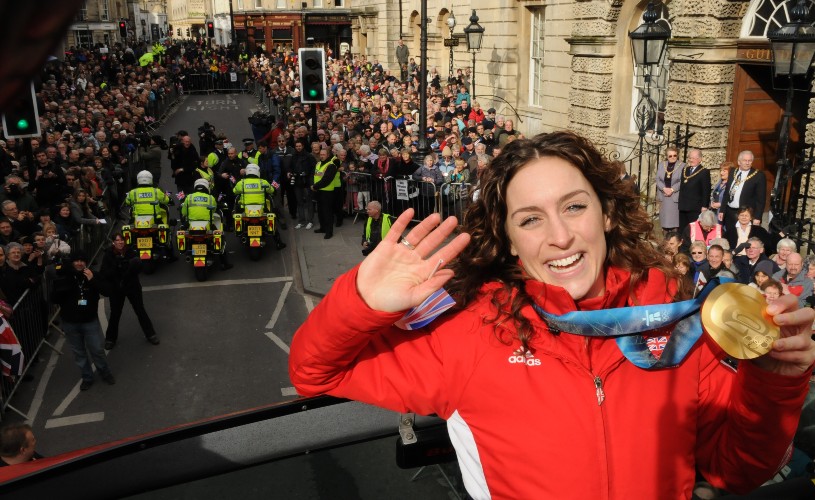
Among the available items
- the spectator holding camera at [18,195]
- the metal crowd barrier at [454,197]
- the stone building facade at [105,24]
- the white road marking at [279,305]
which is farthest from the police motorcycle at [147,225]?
the stone building facade at [105,24]

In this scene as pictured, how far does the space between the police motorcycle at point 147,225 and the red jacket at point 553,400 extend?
449 inches

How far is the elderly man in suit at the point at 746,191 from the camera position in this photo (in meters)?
10.0

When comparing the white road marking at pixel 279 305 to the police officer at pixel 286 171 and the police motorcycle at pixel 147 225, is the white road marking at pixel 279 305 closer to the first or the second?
the police motorcycle at pixel 147 225

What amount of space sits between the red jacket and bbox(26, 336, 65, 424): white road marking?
Answer: 720 cm

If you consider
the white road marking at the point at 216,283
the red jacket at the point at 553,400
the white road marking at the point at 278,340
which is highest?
the red jacket at the point at 553,400

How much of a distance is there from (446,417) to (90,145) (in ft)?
55.9

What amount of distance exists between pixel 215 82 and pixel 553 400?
158ft

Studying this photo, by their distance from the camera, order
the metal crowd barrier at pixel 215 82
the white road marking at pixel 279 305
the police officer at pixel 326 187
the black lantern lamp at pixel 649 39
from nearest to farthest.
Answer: the white road marking at pixel 279 305 → the black lantern lamp at pixel 649 39 → the police officer at pixel 326 187 → the metal crowd barrier at pixel 215 82

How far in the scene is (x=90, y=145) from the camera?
678 inches

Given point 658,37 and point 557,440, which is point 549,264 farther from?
point 658,37

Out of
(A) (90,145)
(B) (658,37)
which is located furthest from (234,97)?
(B) (658,37)

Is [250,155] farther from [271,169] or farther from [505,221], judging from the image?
[505,221]

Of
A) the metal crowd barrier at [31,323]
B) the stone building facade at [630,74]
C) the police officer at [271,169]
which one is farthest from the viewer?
the police officer at [271,169]

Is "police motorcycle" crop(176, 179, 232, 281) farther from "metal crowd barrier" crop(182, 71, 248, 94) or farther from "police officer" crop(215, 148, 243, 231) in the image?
"metal crowd barrier" crop(182, 71, 248, 94)
